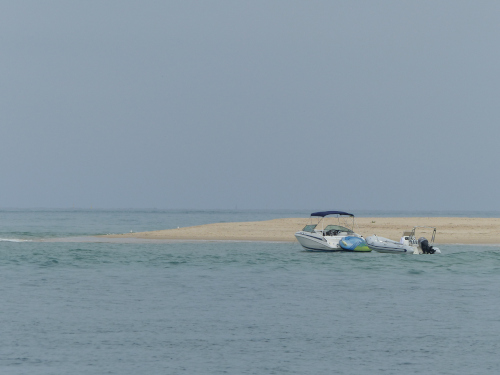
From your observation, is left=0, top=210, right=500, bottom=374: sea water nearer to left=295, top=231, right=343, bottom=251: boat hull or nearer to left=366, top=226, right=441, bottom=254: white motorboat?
left=366, top=226, right=441, bottom=254: white motorboat

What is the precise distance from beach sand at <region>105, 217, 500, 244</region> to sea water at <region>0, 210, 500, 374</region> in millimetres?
18458

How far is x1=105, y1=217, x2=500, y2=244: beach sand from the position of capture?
67750 mm

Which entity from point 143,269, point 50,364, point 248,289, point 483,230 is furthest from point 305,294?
point 483,230

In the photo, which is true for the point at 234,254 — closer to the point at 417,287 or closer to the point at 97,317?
the point at 417,287

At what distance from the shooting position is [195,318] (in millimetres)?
26297

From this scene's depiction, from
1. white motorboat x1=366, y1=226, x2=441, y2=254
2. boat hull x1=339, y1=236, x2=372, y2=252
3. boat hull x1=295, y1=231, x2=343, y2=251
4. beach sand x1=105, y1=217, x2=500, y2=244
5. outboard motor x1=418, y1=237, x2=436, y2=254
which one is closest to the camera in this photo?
outboard motor x1=418, y1=237, x2=436, y2=254

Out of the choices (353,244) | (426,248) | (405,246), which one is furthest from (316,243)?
(426,248)

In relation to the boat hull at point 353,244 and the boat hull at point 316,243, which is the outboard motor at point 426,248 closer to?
the boat hull at point 353,244

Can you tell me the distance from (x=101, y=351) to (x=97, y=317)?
5.71 m

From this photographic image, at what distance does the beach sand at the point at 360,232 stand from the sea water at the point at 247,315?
18.5 meters

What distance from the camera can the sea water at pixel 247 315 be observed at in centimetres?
1962

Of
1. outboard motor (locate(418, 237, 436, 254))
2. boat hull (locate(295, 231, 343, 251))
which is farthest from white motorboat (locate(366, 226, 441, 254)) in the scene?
boat hull (locate(295, 231, 343, 251))

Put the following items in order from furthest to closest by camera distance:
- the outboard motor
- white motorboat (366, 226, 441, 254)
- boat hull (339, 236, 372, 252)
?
1. boat hull (339, 236, 372, 252)
2. white motorboat (366, 226, 441, 254)
3. the outboard motor

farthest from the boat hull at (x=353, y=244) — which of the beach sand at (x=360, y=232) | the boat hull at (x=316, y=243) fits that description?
the beach sand at (x=360, y=232)
